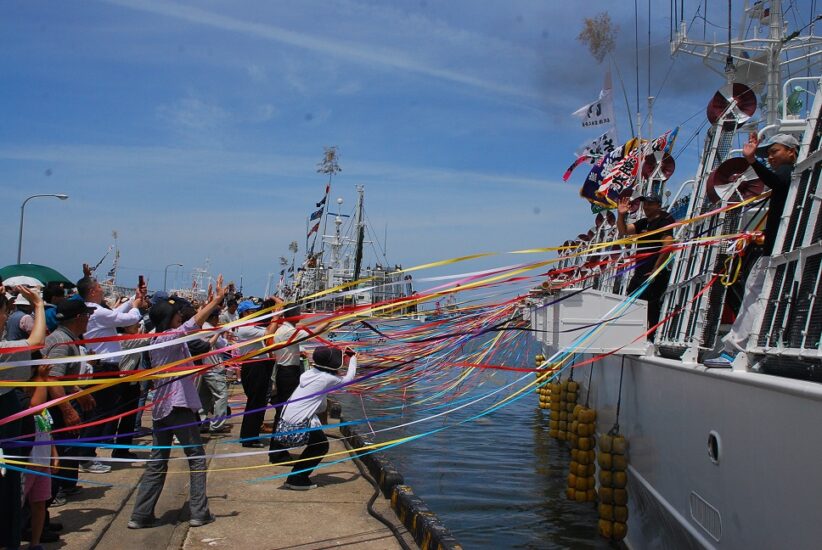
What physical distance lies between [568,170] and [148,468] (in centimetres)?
1338

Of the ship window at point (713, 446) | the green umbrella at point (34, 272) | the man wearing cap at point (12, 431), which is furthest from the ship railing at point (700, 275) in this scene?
the green umbrella at point (34, 272)

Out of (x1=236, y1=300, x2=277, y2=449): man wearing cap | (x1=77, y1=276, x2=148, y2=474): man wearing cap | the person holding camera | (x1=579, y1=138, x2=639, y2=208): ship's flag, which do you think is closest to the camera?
(x1=77, y1=276, x2=148, y2=474): man wearing cap

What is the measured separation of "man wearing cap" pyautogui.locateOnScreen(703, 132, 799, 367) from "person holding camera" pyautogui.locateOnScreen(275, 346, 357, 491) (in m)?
3.52

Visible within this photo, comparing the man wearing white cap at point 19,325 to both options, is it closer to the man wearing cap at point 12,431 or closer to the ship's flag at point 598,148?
the man wearing cap at point 12,431

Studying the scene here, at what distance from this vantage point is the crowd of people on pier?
438 centimetres

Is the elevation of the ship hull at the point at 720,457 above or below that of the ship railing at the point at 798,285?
below

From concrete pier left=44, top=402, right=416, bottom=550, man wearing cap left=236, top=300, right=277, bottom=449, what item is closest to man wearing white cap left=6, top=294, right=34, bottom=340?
concrete pier left=44, top=402, right=416, bottom=550

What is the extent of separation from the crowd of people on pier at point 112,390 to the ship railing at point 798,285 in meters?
3.13

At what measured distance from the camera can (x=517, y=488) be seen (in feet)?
35.0

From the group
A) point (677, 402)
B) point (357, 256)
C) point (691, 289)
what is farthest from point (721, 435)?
point (357, 256)

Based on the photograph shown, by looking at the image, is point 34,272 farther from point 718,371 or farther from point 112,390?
point 718,371

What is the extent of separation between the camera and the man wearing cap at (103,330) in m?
6.70

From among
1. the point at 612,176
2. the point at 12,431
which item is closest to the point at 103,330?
the point at 12,431

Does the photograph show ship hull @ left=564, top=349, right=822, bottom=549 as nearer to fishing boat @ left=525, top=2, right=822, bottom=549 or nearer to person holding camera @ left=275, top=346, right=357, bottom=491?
fishing boat @ left=525, top=2, right=822, bottom=549
